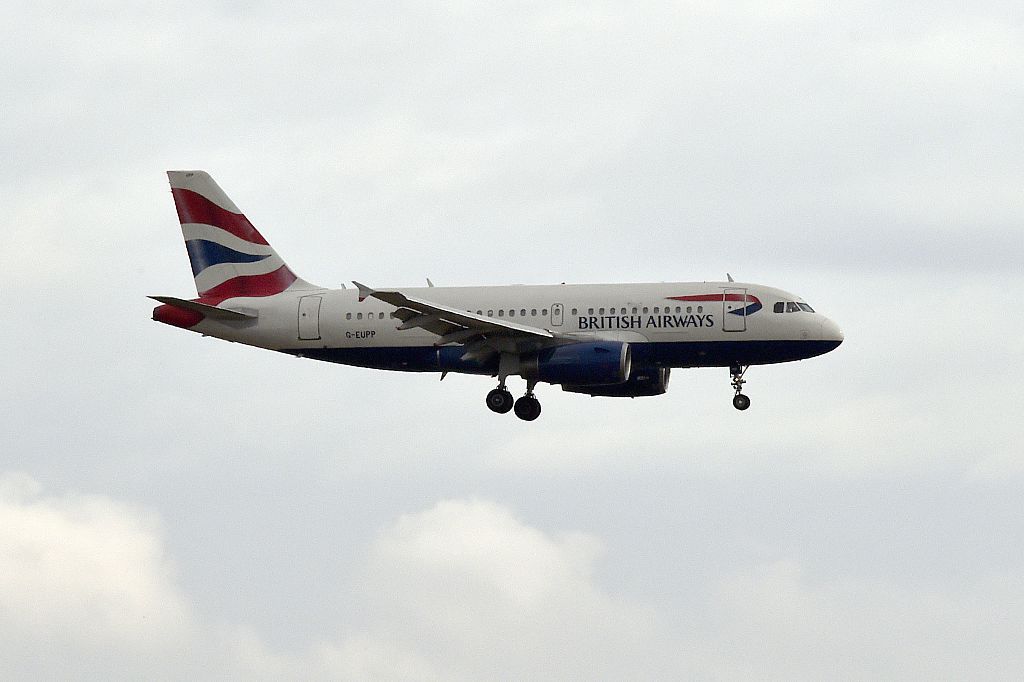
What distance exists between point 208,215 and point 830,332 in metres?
25.2

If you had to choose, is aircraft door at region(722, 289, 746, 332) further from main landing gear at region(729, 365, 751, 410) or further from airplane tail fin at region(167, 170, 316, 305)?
airplane tail fin at region(167, 170, 316, 305)

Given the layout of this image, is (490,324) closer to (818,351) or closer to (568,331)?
(568,331)

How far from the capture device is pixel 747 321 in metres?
62.4

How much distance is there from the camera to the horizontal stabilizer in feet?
216

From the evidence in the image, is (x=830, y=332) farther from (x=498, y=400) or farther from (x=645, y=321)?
(x=498, y=400)

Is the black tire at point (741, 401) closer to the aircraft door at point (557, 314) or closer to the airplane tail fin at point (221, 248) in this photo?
the aircraft door at point (557, 314)

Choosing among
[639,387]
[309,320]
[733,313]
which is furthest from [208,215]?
[733,313]

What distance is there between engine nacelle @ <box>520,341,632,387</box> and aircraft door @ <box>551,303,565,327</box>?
1605mm

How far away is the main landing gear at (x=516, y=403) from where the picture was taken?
214 feet

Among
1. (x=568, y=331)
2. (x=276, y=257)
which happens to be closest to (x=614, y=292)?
(x=568, y=331)

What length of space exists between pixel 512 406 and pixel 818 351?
11.5m

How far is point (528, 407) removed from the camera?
6562 cm

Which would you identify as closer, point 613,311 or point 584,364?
point 584,364

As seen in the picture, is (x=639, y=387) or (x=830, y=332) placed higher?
(x=830, y=332)
